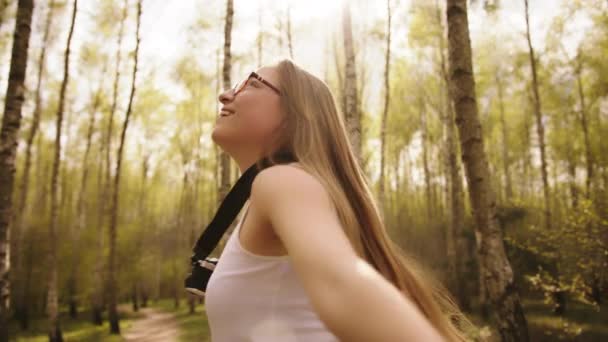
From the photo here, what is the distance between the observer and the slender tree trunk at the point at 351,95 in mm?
7352

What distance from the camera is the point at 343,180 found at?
106cm

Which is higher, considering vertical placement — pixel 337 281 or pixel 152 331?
pixel 337 281

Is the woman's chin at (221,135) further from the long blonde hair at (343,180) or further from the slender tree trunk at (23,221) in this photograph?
the slender tree trunk at (23,221)

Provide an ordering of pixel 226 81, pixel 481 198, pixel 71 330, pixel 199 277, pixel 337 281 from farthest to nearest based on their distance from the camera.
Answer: pixel 71 330 → pixel 226 81 → pixel 481 198 → pixel 199 277 → pixel 337 281

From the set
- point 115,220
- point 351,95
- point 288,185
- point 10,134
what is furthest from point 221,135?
point 115,220

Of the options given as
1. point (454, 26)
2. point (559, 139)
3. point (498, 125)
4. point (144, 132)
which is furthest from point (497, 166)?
point (454, 26)

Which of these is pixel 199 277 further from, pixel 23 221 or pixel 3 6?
pixel 23 221

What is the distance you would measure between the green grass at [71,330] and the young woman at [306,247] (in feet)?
50.0

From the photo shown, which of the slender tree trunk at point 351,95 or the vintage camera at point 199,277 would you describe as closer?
the vintage camera at point 199,277

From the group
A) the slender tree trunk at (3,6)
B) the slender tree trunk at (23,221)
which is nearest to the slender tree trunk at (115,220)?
the slender tree trunk at (23,221)

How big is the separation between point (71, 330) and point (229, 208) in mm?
19325

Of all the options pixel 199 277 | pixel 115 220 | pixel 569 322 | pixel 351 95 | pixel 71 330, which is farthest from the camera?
pixel 71 330

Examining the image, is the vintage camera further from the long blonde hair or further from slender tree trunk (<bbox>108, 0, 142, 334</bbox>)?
slender tree trunk (<bbox>108, 0, 142, 334</bbox>)

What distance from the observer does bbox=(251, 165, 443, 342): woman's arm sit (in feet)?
1.99
